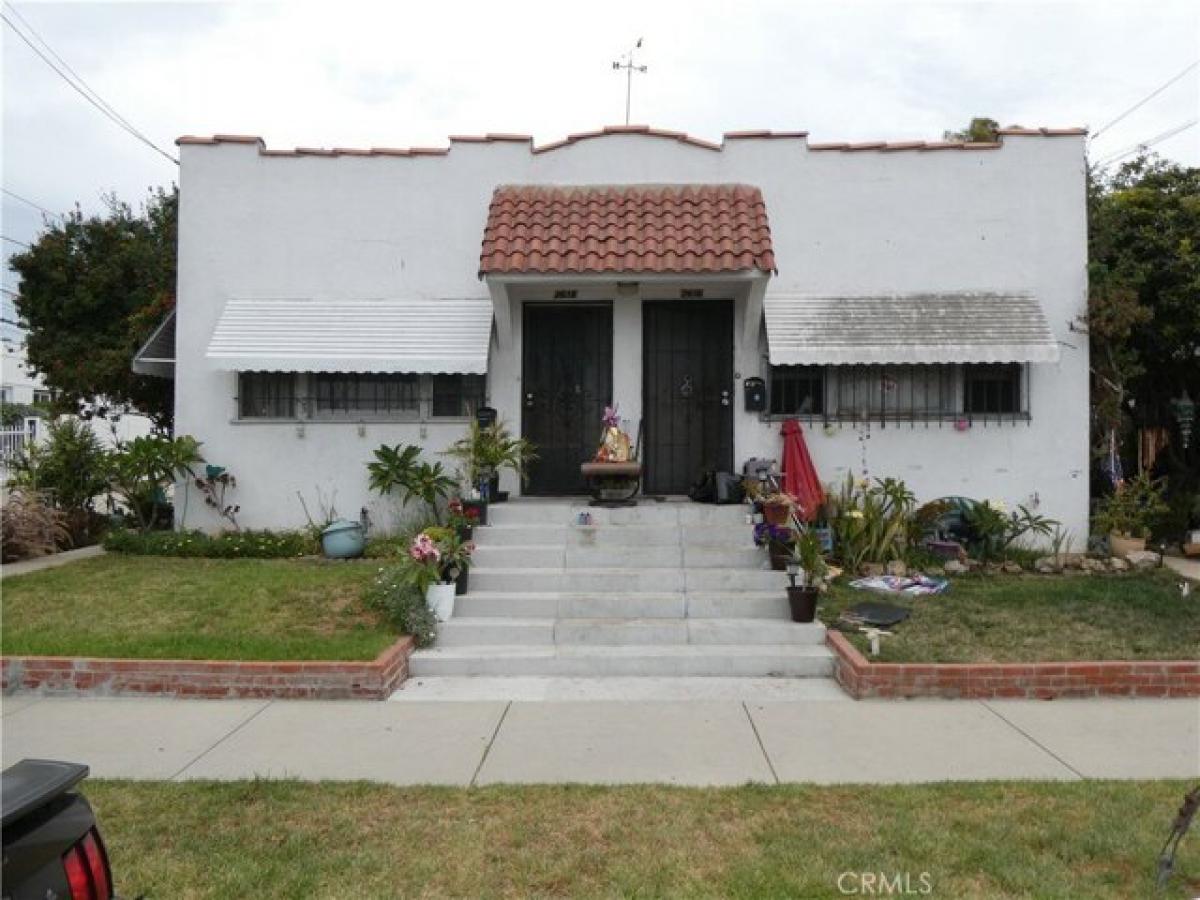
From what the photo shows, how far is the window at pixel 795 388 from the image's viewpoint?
33.9 ft

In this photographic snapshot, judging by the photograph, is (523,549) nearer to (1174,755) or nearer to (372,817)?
(372,817)

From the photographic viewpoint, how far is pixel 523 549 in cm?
844

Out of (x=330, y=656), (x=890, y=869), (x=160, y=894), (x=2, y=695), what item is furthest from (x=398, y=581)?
(x=890, y=869)

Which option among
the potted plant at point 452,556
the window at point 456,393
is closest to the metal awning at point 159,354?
the window at point 456,393

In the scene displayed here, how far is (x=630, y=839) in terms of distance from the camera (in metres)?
3.91

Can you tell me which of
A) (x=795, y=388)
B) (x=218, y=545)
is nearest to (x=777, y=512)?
(x=795, y=388)

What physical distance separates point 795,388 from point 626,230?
110 inches

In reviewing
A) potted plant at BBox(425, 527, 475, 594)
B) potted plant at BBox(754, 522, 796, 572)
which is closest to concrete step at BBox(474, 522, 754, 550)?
potted plant at BBox(754, 522, 796, 572)

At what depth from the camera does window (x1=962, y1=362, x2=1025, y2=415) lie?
10242mm

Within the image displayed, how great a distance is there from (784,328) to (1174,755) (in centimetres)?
607

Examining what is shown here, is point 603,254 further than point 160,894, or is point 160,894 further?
point 603,254

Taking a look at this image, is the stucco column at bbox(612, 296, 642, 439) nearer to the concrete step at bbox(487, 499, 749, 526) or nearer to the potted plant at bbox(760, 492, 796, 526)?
the concrete step at bbox(487, 499, 749, 526)

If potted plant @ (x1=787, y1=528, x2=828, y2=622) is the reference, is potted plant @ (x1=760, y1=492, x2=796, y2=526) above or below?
above

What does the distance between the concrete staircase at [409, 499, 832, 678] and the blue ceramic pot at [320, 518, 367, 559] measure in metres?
1.84
